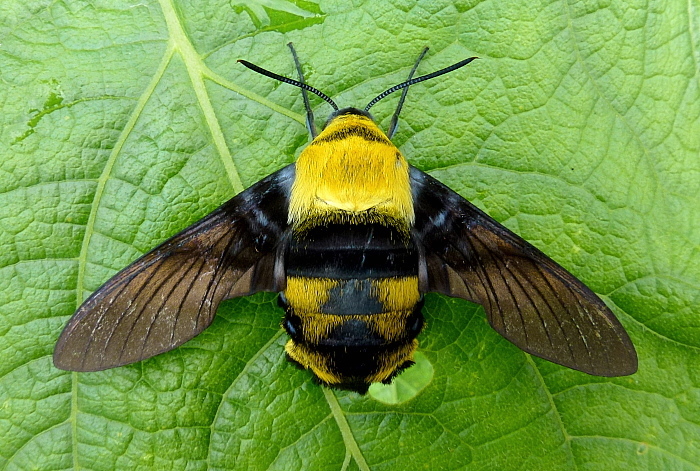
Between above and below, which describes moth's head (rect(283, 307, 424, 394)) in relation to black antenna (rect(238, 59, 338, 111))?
below

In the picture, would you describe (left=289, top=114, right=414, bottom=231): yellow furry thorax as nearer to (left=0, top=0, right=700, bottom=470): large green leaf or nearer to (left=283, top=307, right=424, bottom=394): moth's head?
(left=0, top=0, right=700, bottom=470): large green leaf

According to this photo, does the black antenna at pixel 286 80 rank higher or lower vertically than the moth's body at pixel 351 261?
higher

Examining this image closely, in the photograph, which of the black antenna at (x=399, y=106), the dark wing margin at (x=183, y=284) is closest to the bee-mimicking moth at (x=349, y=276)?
the dark wing margin at (x=183, y=284)

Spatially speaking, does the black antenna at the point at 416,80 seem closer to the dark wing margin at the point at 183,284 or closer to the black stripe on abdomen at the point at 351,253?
the dark wing margin at the point at 183,284

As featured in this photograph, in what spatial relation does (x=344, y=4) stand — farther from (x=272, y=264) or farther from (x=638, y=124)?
(x=638, y=124)

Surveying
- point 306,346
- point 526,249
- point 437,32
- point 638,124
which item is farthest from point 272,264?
point 638,124

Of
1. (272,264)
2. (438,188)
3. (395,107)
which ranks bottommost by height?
(272,264)

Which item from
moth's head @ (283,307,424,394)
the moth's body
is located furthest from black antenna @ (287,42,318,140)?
moth's head @ (283,307,424,394)
